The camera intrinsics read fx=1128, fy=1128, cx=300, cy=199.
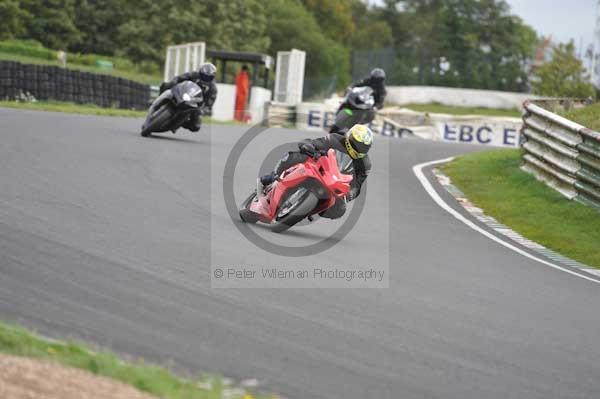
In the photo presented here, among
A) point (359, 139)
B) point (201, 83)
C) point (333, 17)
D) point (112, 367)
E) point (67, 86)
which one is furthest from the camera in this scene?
point (333, 17)

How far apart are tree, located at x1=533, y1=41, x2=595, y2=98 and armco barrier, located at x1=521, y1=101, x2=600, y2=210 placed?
114 feet

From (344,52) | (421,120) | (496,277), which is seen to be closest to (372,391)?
(496,277)

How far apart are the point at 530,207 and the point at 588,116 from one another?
19.9 feet

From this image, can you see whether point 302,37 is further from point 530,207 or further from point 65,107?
point 530,207

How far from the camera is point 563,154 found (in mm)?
16500

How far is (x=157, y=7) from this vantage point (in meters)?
70.7

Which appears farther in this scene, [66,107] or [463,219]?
[66,107]

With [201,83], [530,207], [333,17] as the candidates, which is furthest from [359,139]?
[333,17]

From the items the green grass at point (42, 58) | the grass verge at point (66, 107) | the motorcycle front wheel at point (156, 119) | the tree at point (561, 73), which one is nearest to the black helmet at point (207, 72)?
the motorcycle front wheel at point (156, 119)

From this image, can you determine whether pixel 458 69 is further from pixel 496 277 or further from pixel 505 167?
pixel 496 277

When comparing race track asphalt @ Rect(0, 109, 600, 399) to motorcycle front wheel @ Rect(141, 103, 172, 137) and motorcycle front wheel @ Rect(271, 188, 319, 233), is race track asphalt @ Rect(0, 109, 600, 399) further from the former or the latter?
motorcycle front wheel @ Rect(141, 103, 172, 137)

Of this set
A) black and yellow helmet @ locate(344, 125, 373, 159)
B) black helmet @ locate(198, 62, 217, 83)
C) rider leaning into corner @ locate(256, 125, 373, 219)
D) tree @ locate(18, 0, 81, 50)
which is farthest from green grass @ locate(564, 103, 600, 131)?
tree @ locate(18, 0, 81, 50)

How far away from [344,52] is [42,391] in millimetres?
105706

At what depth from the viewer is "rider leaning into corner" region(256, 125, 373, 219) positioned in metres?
10.0
